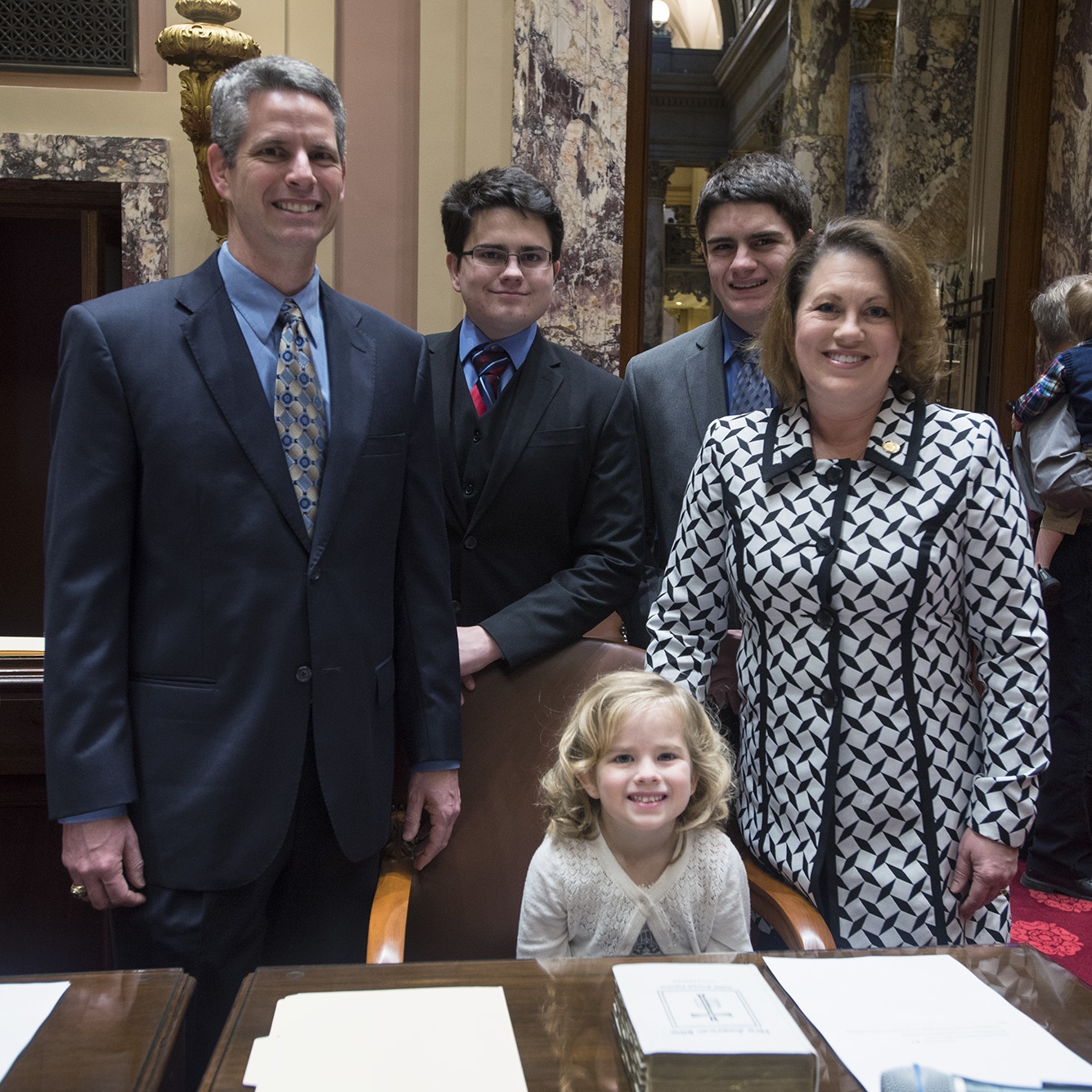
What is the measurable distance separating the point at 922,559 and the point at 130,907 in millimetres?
1298

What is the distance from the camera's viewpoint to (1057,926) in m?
3.43

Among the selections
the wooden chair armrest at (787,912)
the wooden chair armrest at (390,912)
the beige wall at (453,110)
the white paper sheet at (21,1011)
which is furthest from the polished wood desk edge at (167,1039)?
the beige wall at (453,110)

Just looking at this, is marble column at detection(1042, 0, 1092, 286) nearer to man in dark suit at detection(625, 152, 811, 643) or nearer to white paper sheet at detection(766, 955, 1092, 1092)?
man in dark suit at detection(625, 152, 811, 643)

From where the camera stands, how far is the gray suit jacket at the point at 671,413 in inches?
91.6

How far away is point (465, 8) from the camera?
151 inches

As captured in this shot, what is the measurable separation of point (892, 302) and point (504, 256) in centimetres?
81

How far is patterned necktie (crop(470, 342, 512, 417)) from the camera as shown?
2.31 meters

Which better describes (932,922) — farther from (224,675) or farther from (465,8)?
(465,8)

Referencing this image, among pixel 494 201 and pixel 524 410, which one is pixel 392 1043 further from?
pixel 494 201

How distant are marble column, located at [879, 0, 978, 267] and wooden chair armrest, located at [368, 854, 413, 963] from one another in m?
6.14

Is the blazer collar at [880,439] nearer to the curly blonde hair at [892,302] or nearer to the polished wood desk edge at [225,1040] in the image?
the curly blonde hair at [892,302]

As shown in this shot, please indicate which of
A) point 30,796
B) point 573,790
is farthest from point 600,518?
point 30,796

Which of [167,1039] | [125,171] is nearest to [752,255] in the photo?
[167,1039]

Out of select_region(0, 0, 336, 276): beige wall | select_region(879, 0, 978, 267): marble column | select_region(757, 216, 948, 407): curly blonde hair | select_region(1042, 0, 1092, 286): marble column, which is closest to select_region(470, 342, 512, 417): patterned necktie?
select_region(757, 216, 948, 407): curly blonde hair
